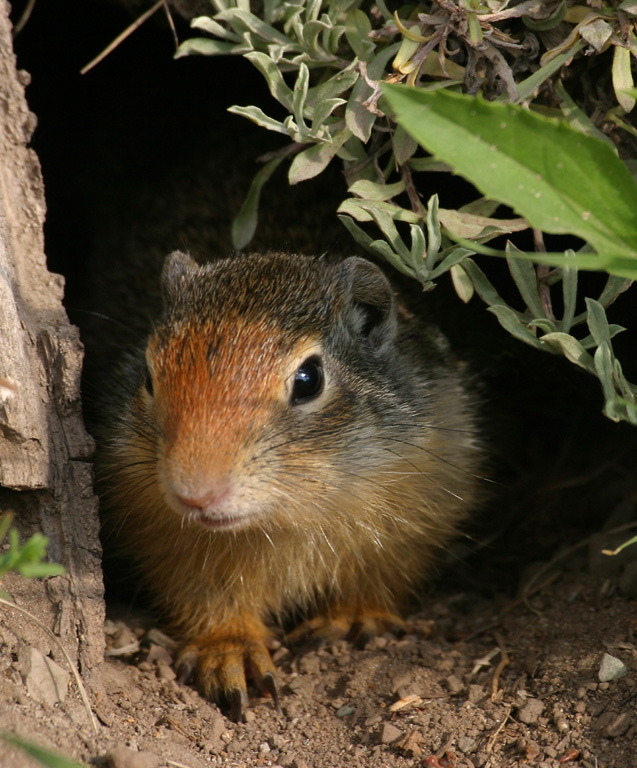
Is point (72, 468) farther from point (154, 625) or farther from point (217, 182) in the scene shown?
point (217, 182)

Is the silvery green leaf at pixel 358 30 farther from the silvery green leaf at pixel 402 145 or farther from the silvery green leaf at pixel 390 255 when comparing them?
the silvery green leaf at pixel 390 255

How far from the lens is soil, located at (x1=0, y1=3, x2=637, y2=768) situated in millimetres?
3000

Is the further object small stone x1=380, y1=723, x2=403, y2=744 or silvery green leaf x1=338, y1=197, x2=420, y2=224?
silvery green leaf x1=338, y1=197, x2=420, y2=224

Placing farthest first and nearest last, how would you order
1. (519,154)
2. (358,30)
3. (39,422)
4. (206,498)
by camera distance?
(358,30)
(39,422)
(206,498)
(519,154)

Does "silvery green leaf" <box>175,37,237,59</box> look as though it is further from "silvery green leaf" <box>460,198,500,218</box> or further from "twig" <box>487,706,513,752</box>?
"twig" <box>487,706,513,752</box>

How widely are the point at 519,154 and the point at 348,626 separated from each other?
2.69 m

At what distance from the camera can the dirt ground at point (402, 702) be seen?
2986 mm

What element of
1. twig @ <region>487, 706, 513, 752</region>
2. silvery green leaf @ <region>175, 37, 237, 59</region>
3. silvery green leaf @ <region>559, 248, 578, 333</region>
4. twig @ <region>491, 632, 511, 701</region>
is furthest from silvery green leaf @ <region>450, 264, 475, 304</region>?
twig @ <region>487, 706, 513, 752</region>

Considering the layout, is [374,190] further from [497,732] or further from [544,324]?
[497,732]

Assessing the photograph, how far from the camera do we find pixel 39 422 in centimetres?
332

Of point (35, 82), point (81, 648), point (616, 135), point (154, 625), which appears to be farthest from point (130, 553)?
point (35, 82)

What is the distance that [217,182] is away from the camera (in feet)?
19.3

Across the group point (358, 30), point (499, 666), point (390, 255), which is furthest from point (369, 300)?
point (499, 666)

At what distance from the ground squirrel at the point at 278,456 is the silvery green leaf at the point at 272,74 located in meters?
0.70
